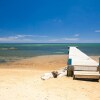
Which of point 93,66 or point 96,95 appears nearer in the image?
point 96,95

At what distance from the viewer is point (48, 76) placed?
10.2m

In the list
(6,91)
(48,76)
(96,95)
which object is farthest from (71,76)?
(6,91)

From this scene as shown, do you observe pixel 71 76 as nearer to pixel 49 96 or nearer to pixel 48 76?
pixel 48 76

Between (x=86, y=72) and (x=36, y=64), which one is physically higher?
(x=86, y=72)

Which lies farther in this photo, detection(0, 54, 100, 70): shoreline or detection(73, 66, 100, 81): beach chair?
detection(0, 54, 100, 70): shoreline

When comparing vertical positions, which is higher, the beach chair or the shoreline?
the beach chair

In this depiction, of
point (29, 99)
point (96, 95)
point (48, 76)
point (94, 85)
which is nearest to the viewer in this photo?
point (29, 99)

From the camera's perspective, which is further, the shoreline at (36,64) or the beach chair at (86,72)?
the shoreline at (36,64)

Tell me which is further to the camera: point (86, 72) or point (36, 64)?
point (36, 64)

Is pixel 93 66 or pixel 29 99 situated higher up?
pixel 93 66

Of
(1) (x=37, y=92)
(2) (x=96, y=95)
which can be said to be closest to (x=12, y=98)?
(1) (x=37, y=92)

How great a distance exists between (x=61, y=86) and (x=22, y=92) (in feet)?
6.11

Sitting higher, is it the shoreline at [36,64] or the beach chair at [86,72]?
the beach chair at [86,72]

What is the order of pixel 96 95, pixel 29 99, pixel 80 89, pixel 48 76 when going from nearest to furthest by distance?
pixel 29 99, pixel 96 95, pixel 80 89, pixel 48 76
